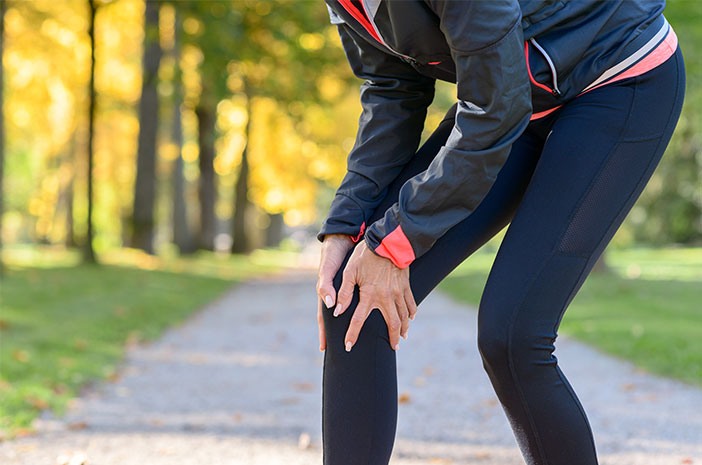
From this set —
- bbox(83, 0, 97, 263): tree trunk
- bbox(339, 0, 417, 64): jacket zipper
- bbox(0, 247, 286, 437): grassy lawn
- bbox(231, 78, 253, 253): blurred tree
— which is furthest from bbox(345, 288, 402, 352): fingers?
bbox(231, 78, 253, 253): blurred tree

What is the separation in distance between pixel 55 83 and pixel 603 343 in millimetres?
16806

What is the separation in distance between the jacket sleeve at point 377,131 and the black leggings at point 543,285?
0.62ft

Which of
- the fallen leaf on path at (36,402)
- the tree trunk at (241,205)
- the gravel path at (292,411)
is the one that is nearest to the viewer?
the gravel path at (292,411)

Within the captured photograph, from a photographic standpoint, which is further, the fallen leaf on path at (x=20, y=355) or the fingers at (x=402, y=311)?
the fallen leaf on path at (x=20, y=355)

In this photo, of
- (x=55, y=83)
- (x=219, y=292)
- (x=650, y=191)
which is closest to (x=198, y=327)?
(x=219, y=292)

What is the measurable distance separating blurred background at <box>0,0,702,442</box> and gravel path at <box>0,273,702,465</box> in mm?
301

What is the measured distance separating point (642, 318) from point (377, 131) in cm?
761

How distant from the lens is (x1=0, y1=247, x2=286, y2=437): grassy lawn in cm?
510

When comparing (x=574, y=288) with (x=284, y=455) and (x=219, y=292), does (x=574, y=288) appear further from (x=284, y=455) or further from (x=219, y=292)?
(x=219, y=292)

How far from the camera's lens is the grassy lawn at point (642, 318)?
6.32 m

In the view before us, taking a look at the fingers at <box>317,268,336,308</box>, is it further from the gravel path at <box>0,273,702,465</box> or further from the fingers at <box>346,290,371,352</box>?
the gravel path at <box>0,273,702,465</box>

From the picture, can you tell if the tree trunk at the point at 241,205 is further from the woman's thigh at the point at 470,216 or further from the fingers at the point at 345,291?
the fingers at the point at 345,291

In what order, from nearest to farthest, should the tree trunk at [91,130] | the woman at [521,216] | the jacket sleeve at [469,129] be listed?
the jacket sleeve at [469,129], the woman at [521,216], the tree trunk at [91,130]

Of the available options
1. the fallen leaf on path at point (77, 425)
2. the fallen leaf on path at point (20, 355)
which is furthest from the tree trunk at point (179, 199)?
the fallen leaf on path at point (77, 425)
